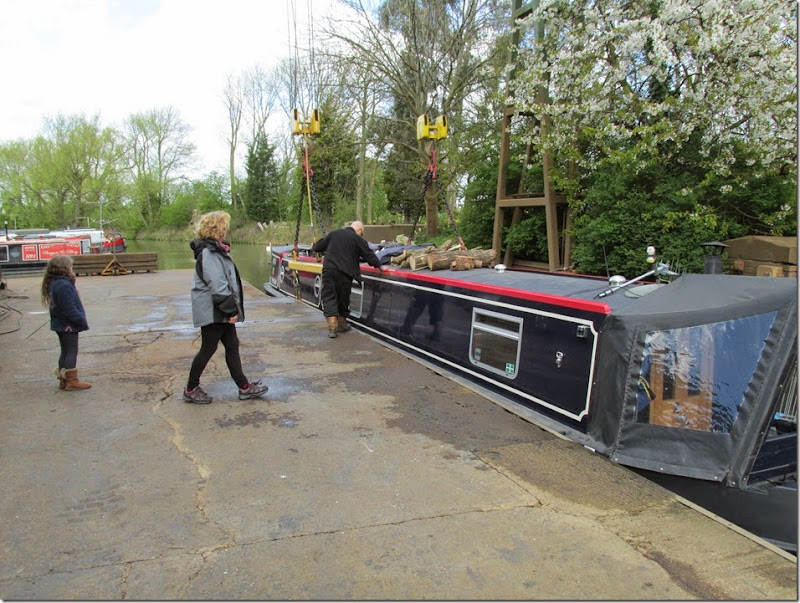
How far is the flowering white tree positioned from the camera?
26.1 ft

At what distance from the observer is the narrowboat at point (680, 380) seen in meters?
3.47

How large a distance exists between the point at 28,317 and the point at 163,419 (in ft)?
23.6

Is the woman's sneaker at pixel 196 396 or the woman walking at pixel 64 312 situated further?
the woman walking at pixel 64 312

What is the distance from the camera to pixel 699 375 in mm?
3684

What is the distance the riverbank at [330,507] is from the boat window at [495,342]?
426 millimetres

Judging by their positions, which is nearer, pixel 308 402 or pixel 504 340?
pixel 308 402

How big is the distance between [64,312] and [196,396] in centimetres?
151

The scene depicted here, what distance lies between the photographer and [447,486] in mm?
3520

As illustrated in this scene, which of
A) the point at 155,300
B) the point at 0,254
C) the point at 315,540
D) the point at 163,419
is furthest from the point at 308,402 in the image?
the point at 0,254

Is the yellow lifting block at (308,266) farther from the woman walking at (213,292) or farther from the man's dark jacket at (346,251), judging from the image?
the woman walking at (213,292)

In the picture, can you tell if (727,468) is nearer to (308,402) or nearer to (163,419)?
(308,402)

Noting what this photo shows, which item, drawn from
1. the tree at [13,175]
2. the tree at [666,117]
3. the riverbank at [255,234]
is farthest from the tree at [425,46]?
the tree at [13,175]

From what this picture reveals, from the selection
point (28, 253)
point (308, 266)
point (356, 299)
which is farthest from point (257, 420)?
point (28, 253)

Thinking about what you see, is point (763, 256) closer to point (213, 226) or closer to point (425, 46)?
point (213, 226)
